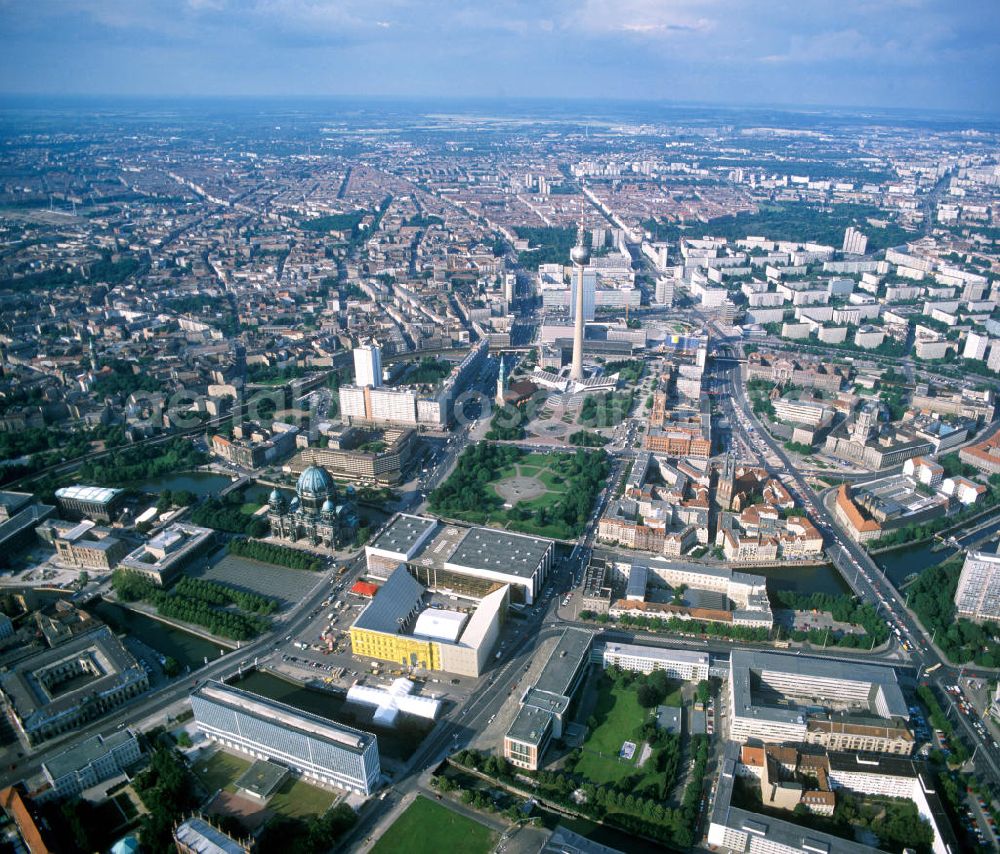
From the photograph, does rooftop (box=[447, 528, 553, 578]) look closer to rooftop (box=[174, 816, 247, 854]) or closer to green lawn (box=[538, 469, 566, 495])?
green lawn (box=[538, 469, 566, 495])

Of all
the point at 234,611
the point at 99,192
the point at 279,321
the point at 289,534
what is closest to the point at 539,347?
the point at 279,321

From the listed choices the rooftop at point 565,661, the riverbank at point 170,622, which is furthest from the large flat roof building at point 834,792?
the riverbank at point 170,622

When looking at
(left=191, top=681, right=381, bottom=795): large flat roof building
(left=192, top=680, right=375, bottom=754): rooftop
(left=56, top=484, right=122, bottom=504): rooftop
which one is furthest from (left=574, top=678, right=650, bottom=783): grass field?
(left=56, top=484, right=122, bottom=504): rooftop

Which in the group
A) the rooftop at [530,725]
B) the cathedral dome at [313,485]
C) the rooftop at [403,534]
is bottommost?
the rooftop at [530,725]

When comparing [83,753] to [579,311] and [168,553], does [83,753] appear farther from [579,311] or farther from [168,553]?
[579,311]

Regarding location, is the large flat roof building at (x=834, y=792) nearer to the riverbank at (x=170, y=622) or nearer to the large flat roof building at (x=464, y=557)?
the large flat roof building at (x=464, y=557)

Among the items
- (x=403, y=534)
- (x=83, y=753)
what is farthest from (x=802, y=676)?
(x=83, y=753)

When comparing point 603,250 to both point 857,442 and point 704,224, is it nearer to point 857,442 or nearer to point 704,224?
point 704,224
